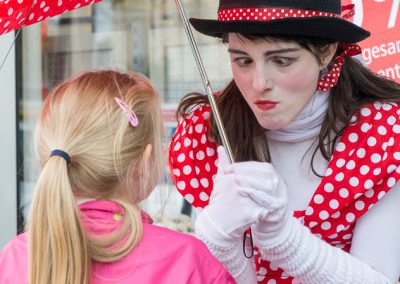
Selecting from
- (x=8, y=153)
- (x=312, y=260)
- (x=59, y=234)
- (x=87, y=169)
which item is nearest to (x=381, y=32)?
(x=312, y=260)

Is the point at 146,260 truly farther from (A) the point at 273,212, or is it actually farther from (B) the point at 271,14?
(B) the point at 271,14

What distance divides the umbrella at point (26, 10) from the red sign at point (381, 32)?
818mm

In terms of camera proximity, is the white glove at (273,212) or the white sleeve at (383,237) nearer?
the white glove at (273,212)

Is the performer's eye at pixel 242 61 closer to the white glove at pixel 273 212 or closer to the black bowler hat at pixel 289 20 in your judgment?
the black bowler hat at pixel 289 20

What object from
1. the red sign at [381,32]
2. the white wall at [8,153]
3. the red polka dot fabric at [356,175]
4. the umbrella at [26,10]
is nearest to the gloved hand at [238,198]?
the red polka dot fabric at [356,175]

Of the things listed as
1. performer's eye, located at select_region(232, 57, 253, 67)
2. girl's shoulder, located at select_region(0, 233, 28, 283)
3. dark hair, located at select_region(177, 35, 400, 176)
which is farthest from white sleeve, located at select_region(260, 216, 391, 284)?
girl's shoulder, located at select_region(0, 233, 28, 283)

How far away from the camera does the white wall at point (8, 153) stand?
3.55m

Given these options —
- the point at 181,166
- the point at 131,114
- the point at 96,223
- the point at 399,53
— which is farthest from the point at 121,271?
the point at 399,53

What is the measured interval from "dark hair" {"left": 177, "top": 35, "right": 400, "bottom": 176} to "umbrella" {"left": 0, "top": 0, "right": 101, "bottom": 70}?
426 mm

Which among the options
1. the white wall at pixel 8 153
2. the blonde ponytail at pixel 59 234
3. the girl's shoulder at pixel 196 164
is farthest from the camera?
the white wall at pixel 8 153

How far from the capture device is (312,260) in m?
1.51

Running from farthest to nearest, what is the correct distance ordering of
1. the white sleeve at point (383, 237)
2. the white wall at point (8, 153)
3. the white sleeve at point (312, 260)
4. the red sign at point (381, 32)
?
1. the white wall at point (8, 153)
2. the red sign at point (381, 32)
3. the white sleeve at point (383, 237)
4. the white sleeve at point (312, 260)

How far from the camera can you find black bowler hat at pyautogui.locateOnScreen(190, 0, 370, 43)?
1.52 m

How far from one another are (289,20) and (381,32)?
65 cm
